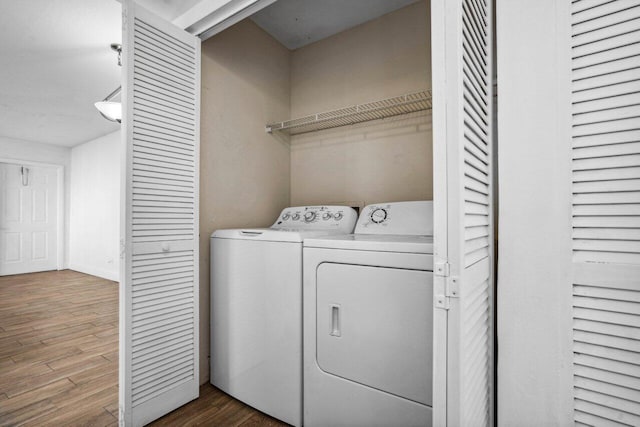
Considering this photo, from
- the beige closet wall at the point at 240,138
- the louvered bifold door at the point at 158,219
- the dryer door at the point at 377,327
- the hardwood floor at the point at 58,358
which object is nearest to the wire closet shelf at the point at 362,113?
the beige closet wall at the point at 240,138

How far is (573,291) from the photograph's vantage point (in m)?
A: 0.83

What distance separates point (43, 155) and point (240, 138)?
19.3 feet

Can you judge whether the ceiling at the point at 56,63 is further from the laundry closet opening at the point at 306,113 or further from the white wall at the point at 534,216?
the white wall at the point at 534,216

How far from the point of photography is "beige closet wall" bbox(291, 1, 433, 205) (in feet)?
6.36

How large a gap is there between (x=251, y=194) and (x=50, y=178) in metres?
6.01

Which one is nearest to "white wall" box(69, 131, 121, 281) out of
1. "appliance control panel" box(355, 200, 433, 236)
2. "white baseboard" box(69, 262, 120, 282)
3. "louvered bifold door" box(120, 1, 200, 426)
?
"white baseboard" box(69, 262, 120, 282)

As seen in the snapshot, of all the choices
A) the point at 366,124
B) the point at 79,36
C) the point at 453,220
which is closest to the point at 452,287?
the point at 453,220

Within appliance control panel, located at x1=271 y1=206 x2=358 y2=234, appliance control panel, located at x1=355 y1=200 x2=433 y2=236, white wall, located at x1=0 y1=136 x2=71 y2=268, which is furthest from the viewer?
white wall, located at x1=0 y1=136 x2=71 y2=268

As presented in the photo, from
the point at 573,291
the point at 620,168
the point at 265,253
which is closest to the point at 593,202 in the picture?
the point at 620,168

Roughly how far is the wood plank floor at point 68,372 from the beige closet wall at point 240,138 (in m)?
0.37

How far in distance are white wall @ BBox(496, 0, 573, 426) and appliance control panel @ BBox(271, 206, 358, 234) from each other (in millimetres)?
1021

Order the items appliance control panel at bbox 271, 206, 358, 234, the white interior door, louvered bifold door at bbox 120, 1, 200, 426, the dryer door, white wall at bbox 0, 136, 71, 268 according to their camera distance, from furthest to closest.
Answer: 1. the white interior door
2. white wall at bbox 0, 136, 71, 268
3. appliance control panel at bbox 271, 206, 358, 234
4. louvered bifold door at bbox 120, 1, 200, 426
5. the dryer door

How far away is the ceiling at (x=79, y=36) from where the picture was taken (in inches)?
80.6

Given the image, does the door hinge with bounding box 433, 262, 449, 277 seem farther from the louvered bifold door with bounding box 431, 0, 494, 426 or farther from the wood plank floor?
the wood plank floor
